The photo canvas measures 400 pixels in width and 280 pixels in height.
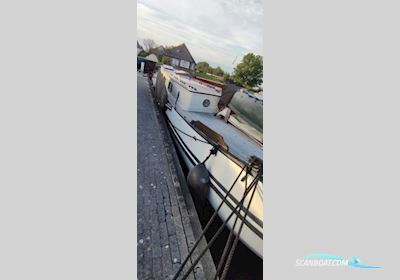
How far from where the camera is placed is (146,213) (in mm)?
1952

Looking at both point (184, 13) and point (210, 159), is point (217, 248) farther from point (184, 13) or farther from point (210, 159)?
point (184, 13)

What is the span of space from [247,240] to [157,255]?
0.71 metres

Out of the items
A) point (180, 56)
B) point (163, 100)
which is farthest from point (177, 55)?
point (163, 100)

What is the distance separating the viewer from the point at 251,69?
142 cm

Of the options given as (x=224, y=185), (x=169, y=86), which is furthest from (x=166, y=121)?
(x=224, y=185)

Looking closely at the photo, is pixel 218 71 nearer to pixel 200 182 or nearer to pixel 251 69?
pixel 251 69

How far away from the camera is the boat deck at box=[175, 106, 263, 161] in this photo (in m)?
2.48

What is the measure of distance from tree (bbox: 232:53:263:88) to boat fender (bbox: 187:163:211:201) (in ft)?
3.49

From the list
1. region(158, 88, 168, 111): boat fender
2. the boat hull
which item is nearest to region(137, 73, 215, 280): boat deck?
the boat hull

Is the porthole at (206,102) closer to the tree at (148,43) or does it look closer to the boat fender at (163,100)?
the boat fender at (163,100)

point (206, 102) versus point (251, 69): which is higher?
point (251, 69)
